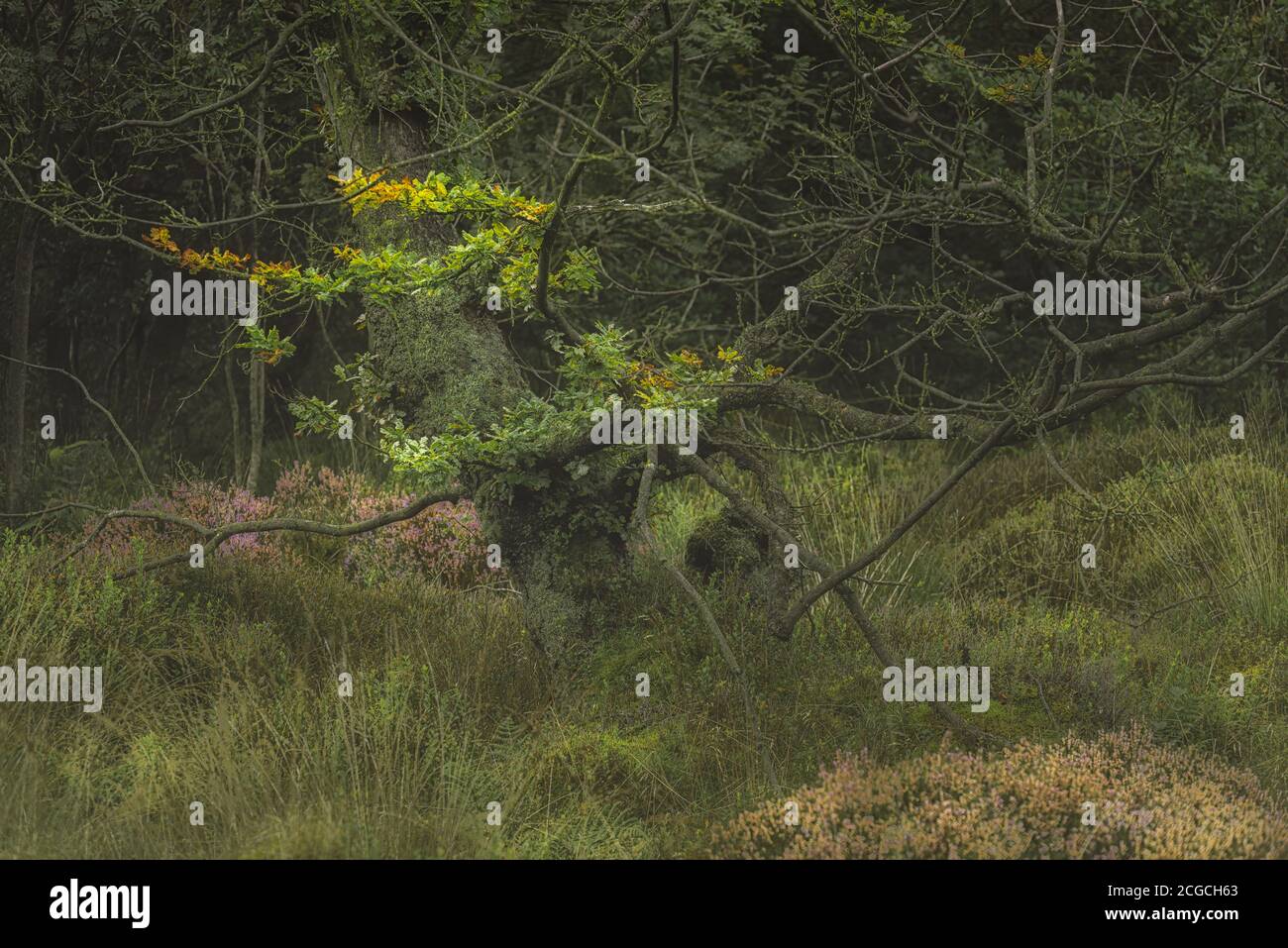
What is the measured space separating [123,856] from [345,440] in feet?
23.6

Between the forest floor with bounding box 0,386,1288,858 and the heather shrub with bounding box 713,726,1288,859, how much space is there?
18mm

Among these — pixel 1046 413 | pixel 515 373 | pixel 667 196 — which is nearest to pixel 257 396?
pixel 667 196

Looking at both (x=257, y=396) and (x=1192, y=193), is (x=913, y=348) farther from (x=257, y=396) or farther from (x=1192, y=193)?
(x=257, y=396)

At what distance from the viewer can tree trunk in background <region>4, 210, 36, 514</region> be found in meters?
9.73

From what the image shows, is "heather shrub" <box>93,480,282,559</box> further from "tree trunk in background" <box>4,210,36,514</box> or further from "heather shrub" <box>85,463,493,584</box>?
"tree trunk in background" <box>4,210,36,514</box>

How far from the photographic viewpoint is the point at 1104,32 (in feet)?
37.1

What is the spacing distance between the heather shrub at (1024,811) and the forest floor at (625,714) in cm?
2

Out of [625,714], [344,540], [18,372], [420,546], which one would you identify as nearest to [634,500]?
[625,714]

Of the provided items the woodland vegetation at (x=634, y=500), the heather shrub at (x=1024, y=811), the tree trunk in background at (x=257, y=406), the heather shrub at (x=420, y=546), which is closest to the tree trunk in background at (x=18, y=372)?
the woodland vegetation at (x=634, y=500)

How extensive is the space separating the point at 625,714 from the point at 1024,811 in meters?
1.89

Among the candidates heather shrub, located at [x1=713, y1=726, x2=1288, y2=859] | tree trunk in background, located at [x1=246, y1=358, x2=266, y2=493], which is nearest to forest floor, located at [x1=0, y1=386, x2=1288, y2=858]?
heather shrub, located at [x1=713, y1=726, x2=1288, y2=859]

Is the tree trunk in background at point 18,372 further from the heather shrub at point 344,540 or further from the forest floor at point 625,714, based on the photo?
the forest floor at point 625,714

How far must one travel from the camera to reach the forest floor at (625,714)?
5035mm

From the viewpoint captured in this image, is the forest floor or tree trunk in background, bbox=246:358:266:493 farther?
tree trunk in background, bbox=246:358:266:493
